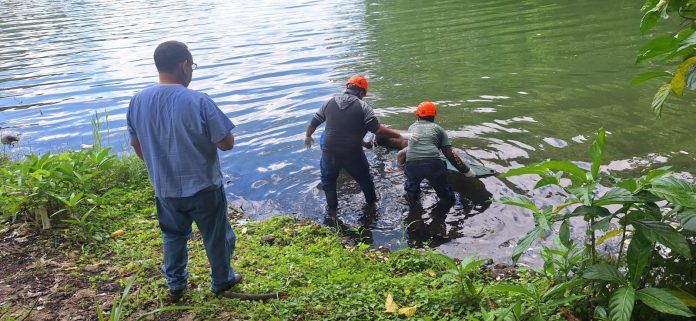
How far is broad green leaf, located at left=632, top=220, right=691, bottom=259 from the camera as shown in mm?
2521

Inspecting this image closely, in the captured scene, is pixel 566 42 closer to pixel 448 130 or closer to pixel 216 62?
pixel 448 130

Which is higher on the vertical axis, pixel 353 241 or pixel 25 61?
pixel 25 61

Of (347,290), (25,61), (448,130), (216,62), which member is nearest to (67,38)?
(25,61)

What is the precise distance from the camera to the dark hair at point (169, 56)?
3932mm

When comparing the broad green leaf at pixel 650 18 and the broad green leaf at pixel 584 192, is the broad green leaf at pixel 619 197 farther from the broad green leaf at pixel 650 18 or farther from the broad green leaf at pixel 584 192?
the broad green leaf at pixel 650 18

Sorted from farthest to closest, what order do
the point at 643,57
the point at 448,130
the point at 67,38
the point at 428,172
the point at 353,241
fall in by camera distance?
the point at 67,38 < the point at 448,130 < the point at 428,172 < the point at 353,241 < the point at 643,57

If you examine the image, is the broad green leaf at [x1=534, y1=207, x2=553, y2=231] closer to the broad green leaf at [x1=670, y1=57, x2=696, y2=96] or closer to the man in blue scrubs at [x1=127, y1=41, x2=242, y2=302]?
the broad green leaf at [x1=670, y1=57, x2=696, y2=96]

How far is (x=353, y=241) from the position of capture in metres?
6.44

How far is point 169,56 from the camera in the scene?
393 centimetres

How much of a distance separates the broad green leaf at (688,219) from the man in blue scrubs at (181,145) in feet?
9.43

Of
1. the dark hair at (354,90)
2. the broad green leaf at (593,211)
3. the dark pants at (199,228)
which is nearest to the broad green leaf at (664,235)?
the broad green leaf at (593,211)

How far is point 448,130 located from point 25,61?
52.2ft

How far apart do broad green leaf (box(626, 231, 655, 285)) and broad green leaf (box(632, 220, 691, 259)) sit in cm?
6

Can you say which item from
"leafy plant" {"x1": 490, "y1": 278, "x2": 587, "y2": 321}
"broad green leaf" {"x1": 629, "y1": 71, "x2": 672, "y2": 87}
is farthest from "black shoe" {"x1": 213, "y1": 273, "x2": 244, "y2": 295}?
"broad green leaf" {"x1": 629, "y1": 71, "x2": 672, "y2": 87}
